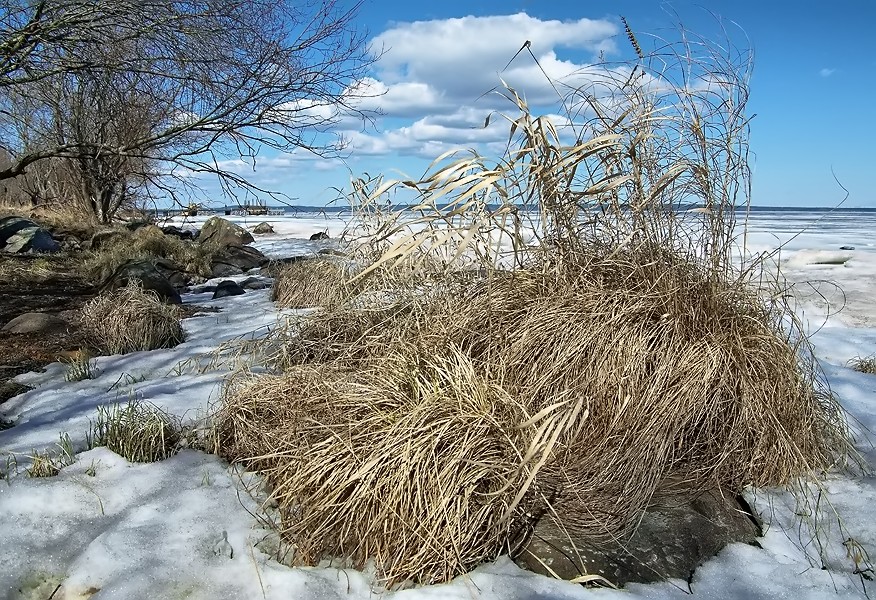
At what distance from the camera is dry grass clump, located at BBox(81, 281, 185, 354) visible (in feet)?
16.4

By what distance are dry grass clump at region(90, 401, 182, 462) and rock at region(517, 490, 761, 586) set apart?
1.67 m

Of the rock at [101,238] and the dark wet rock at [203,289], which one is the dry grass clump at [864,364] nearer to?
the dark wet rock at [203,289]

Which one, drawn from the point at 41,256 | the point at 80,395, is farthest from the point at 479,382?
the point at 41,256

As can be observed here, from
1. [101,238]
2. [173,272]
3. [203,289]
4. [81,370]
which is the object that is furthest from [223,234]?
[81,370]

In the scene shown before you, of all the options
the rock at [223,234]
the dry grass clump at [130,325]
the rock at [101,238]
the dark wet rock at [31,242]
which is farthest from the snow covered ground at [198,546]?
the rock at [223,234]

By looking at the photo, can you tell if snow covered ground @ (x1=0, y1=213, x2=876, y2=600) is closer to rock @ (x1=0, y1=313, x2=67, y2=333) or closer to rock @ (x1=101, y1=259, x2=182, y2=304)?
rock @ (x1=0, y1=313, x2=67, y2=333)

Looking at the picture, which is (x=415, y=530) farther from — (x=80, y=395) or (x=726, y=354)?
(x=80, y=395)

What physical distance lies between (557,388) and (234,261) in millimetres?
10739

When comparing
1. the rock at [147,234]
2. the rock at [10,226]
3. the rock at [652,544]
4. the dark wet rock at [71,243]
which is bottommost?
the rock at [652,544]

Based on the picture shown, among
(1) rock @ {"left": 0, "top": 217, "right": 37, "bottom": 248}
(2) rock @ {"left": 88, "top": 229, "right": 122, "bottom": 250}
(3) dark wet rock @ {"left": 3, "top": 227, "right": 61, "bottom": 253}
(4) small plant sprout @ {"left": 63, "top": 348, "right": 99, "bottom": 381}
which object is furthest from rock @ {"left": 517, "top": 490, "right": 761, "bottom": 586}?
(1) rock @ {"left": 0, "top": 217, "right": 37, "bottom": 248}

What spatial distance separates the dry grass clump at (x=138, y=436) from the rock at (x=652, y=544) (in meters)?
1.67

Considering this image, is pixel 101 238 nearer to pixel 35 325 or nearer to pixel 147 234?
pixel 147 234

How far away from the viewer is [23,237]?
11.8m

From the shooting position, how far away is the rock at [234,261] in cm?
1129
